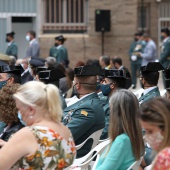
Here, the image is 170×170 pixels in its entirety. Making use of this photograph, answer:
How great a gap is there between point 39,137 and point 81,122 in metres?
2.50

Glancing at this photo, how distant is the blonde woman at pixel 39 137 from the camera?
468 cm

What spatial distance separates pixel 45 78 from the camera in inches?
351

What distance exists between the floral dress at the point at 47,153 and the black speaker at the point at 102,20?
1699 cm

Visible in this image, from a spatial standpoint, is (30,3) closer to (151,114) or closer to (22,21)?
(22,21)

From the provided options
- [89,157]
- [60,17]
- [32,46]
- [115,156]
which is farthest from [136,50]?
[115,156]

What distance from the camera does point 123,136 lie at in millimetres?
5676

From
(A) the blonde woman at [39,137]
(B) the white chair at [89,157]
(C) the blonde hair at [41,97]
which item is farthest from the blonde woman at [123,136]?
(B) the white chair at [89,157]

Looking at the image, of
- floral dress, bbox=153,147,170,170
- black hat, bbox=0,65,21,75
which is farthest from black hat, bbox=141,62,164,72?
floral dress, bbox=153,147,170,170

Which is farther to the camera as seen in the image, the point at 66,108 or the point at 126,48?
the point at 126,48

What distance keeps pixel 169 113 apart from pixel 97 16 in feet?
58.4

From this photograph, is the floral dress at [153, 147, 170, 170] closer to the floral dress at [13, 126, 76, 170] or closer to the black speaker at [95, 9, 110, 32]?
the floral dress at [13, 126, 76, 170]

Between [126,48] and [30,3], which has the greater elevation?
[30,3]

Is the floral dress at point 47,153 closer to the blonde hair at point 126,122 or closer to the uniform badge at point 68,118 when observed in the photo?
the blonde hair at point 126,122

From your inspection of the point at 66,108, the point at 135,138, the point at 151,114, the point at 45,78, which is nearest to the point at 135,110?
the point at 135,138
